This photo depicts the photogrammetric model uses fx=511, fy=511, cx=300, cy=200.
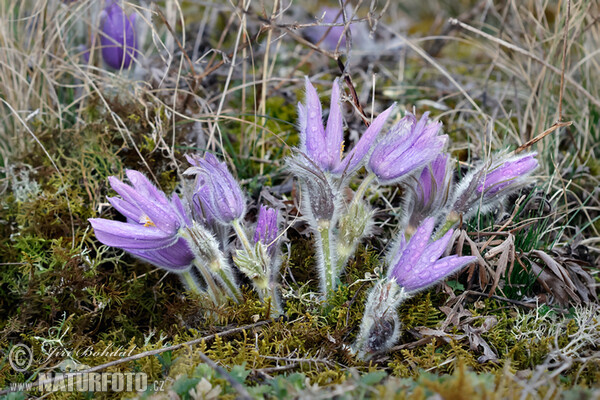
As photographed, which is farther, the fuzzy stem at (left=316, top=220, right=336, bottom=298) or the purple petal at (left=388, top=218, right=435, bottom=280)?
the fuzzy stem at (left=316, top=220, right=336, bottom=298)

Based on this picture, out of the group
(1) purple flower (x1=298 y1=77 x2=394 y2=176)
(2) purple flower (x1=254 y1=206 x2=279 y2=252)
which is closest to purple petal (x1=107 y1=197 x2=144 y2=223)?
(2) purple flower (x1=254 y1=206 x2=279 y2=252)

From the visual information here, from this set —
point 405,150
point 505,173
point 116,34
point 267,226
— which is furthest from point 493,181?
point 116,34

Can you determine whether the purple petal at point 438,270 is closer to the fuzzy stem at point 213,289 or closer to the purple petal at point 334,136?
the purple petal at point 334,136

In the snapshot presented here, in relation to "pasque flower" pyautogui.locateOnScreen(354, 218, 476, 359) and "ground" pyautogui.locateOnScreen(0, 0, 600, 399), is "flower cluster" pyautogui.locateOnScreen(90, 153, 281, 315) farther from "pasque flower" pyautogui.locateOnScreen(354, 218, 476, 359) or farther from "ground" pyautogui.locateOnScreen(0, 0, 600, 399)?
"pasque flower" pyautogui.locateOnScreen(354, 218, 476, 359)

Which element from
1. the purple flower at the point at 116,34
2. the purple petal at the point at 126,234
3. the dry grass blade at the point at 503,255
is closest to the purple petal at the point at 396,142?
the dry grass blade at the point at 503,255

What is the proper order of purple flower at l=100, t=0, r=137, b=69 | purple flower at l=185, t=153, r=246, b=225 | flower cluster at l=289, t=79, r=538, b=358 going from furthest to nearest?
purple flower at l=100, t=0, r=137, b=69, purple flower at l=185, t=153, r=246, b=225, flower cluster at l=289, t=79, r=538, b=358

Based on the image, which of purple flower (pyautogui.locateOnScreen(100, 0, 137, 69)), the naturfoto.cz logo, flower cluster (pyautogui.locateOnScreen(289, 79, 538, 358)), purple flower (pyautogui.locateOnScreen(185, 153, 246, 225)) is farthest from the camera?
purple flower (pyautogui.locateOnScreen(100, 0, 137, 69))
